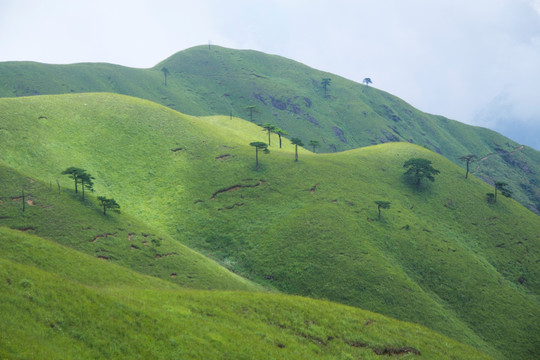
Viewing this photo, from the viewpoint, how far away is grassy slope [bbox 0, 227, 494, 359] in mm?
19078

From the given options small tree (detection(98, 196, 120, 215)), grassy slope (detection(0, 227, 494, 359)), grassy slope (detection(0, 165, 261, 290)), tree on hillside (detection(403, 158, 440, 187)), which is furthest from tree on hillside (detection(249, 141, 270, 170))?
grassy slope (detection(0, 227, 494, 359))

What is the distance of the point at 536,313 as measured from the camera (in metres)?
60.8

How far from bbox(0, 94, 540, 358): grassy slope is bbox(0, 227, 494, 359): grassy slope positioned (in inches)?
798

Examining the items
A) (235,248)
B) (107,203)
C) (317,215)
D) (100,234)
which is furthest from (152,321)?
(317,215)

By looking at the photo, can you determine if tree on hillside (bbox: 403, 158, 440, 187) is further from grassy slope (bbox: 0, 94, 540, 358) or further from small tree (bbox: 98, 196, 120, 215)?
small tree (bbox: 98, 196, 120, 215)

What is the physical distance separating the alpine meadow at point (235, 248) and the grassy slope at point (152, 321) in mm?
159

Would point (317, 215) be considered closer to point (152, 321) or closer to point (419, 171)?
point (419, 171)

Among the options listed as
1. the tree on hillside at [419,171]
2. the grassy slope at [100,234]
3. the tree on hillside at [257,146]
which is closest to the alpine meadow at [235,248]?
the grassy slope at [100,234]

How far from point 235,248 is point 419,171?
61.3 metres

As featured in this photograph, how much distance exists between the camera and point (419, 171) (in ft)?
310

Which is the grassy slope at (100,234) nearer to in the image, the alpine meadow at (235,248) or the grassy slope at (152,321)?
the alpine meadow at (235,248)

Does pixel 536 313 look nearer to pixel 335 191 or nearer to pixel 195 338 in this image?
pixel 335 191

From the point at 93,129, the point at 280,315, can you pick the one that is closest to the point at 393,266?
the point at 280,315

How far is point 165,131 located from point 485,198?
3958 inches
